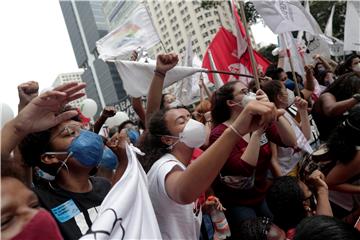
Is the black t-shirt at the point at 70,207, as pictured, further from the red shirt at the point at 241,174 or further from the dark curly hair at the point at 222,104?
the dark curly hair at the point at 222,104

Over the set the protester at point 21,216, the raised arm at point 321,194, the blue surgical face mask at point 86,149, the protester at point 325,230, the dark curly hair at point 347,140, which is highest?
the protester at point 21,216

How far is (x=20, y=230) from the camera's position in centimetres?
104

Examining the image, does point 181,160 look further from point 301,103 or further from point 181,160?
point 301,103

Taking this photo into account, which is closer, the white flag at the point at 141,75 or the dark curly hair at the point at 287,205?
the dark curly hair at the point at 287,205

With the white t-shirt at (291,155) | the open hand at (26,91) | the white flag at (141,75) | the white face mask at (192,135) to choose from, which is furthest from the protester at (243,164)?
the open hand at (26,91)

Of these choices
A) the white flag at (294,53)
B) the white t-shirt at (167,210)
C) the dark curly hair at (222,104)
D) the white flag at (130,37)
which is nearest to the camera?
the white t-shirt at (167,210)

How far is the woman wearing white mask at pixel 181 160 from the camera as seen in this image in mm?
1447

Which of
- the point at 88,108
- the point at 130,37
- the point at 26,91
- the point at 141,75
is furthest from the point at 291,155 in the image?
the point at 88,108

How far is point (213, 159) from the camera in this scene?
1433 mm

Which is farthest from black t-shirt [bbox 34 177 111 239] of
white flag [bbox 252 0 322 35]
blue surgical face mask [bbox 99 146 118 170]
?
white flag [bbox 252 0 322 35]

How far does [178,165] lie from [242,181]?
2.91 ft

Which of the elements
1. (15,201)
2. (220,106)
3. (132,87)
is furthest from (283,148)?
(15,201)

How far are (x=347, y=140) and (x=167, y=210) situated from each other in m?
1.16

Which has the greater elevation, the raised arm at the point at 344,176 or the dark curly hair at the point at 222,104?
the dark curly hair at the point at 222,104
